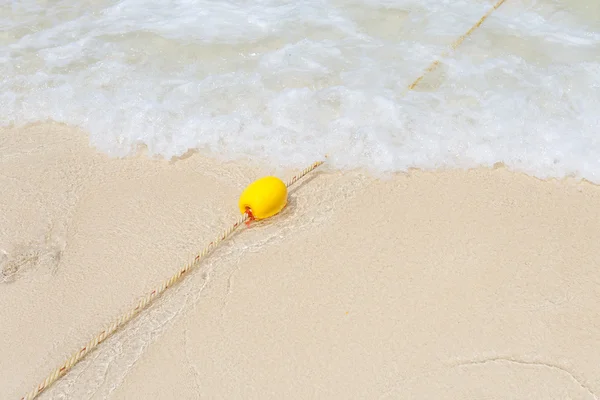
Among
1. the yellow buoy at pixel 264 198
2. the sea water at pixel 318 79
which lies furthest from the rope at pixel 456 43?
the yellow buoy at pixel 264 198

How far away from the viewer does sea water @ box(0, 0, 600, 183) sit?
123 inches

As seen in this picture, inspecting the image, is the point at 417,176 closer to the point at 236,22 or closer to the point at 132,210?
the point at 132,210

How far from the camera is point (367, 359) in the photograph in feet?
7.02

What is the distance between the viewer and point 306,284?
2.43 metres

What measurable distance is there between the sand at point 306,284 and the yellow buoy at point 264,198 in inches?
3.5

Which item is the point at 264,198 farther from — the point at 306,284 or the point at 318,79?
the point at 318,79

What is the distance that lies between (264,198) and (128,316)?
2.63ft

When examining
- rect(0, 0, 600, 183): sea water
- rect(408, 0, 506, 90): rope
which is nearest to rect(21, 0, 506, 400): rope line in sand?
rect(0, 0, 600, 183): sea water

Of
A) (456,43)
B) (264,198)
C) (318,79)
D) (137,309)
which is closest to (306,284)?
(264,198)

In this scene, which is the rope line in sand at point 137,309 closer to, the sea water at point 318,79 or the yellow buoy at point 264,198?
the yellow buoy at point 264,198

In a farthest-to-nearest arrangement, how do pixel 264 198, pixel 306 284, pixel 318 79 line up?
1. pixel 318 79
2. pixel 264 198
3. pixel 306 284

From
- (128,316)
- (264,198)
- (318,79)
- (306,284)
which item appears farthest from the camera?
(318,79)

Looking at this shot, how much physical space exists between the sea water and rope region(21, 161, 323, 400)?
666 millimetres

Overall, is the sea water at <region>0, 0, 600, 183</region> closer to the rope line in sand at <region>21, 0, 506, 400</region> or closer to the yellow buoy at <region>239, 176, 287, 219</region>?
the yellow buoy at <region>239, 176, 287, 219</region>
